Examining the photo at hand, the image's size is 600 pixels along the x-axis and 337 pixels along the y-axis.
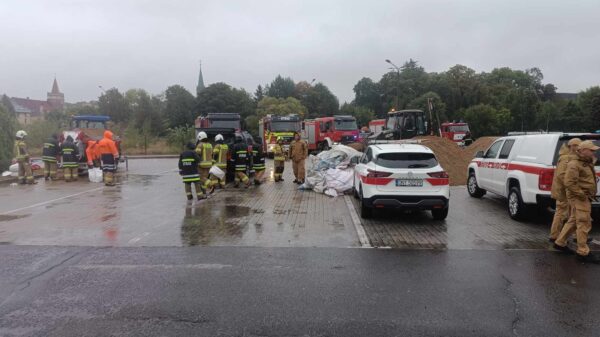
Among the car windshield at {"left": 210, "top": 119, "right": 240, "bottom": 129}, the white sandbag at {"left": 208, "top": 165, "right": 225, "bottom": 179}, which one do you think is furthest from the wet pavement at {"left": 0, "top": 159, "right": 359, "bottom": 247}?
the car windshield at {"left": 210, "top": 119, "right": 240, "bottom": 129}

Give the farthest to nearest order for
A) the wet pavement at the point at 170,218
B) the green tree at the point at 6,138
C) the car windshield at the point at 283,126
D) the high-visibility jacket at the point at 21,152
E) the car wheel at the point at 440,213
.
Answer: the car windshield at the point at 283,126 < the green tree at the point at 6,138 < the high-visibility jacket at the point at 21,152 < the car wheel at the point at 440,213 < the wet pavement at the point at 170,218

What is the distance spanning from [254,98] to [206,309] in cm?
8509

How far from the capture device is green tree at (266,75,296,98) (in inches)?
3391

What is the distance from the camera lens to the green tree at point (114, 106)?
222 ft

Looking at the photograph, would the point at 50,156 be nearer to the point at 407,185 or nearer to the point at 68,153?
the point at 68,153

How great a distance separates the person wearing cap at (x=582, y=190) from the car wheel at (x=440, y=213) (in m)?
2.82

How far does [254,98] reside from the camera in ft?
289

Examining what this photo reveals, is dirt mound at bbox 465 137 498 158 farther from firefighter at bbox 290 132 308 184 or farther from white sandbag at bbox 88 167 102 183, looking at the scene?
white sandbag at bbox 88 167 102 183

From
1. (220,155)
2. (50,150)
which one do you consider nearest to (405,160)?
(220,155)

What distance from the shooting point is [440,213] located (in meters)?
9.50

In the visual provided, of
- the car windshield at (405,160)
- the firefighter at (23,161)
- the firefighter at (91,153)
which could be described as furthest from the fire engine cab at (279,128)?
the car windshield at (405,160)

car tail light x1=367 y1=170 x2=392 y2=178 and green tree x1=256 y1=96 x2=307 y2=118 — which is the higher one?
green tree x1=256 y1=96 x2=307 y2=118

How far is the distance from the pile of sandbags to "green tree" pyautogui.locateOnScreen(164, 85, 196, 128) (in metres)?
61.5

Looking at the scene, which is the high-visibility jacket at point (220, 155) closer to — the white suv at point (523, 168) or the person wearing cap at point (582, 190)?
the white suv at point (523, 168)
